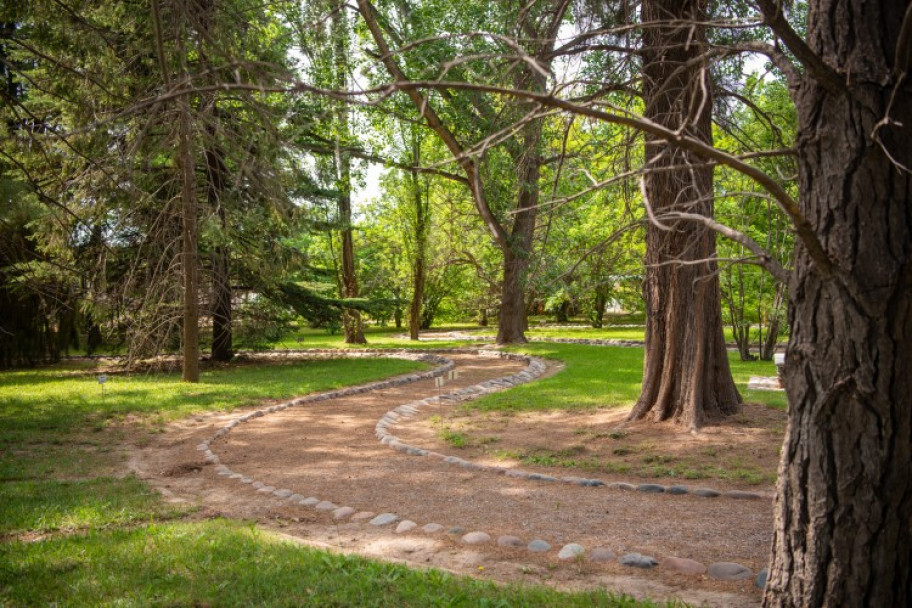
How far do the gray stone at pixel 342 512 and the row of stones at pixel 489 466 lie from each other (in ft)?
5.44

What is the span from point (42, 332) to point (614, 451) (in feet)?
52.3

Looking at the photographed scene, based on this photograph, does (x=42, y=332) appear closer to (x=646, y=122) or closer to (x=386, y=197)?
(x=386, y=197)

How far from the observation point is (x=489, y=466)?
673 cm

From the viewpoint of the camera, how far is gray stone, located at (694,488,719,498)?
561 centimetres

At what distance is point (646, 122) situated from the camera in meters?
1.98

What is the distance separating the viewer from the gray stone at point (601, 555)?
4.22 metres

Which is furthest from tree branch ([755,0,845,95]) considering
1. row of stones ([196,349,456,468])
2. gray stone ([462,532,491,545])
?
row of stones ([196,349,456,468])

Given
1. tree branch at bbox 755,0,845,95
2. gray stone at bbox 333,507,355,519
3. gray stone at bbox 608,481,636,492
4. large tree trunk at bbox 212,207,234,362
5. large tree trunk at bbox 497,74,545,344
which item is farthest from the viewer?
large tree trunk at bbox 497,74,545,344

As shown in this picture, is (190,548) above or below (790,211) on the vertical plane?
below

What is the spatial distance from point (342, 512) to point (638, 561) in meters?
2.40

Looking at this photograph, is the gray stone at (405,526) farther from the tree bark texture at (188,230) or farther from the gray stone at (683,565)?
the tree bark texture at (188,230)

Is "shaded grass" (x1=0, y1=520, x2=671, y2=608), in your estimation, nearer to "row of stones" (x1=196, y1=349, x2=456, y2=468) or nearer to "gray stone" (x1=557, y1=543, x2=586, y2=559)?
"gray stone" (x1=557, y1=543, x2=586, y2=559)

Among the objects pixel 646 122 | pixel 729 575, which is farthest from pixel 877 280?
pixel 729 575

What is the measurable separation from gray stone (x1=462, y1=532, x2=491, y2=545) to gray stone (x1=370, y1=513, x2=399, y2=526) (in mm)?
697
